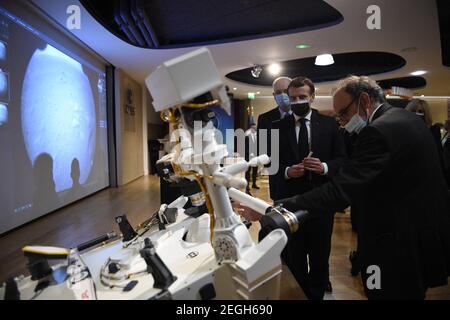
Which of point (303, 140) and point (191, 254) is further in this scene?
point (303, 140)

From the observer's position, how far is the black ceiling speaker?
287 centimetres

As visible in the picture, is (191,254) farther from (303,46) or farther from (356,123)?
(303,46)

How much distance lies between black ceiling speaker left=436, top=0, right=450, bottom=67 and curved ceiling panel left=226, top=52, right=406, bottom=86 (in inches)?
46.2

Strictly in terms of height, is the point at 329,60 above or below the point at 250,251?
above

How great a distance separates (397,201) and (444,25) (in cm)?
403

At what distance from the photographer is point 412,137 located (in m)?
0.90

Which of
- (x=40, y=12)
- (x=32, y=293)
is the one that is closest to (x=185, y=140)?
(x=32, y=293)

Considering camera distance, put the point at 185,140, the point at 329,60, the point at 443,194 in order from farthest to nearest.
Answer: the point at 329,60, the point at 443,194, the point at 185,140

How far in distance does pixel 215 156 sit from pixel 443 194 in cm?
94

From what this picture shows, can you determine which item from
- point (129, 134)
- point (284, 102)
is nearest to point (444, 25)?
point (284, 102)

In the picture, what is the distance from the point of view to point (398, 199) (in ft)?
3.02

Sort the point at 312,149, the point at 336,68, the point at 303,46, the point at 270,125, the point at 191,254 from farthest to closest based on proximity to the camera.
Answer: the point at 336,68, the point at 303,46, the point at 270,125, the point at 312,149, the point at 191,254

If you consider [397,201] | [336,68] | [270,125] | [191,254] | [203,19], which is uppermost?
[203,19]

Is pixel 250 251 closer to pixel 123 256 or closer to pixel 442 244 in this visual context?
pixel 123 256
